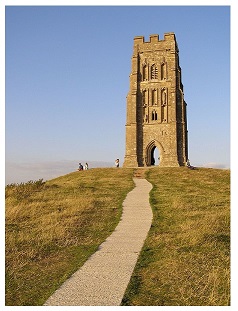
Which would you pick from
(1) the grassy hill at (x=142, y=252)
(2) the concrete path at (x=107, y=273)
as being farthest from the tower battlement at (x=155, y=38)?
(2) the concrete path at (x=107, y=273)

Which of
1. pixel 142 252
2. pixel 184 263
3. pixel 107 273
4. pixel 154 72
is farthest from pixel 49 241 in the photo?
pixel 154 72

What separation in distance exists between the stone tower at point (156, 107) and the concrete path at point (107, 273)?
3451 cm

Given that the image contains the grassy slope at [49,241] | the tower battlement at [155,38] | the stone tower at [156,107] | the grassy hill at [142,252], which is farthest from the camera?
the tower battlement at [155,38]

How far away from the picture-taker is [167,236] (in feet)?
31.6

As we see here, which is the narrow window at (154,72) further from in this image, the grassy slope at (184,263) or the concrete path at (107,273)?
the concrete path at (107,273)

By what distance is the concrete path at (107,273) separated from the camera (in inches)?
219

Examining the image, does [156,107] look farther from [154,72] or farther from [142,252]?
[142,252]

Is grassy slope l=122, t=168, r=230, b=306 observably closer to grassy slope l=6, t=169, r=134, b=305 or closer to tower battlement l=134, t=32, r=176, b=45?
grassy slope l=6, t=169, r=134, b=305

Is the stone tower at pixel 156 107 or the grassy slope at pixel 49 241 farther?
the stone tower at pixel 156 107

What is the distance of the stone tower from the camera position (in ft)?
149

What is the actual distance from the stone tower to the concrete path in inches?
1359

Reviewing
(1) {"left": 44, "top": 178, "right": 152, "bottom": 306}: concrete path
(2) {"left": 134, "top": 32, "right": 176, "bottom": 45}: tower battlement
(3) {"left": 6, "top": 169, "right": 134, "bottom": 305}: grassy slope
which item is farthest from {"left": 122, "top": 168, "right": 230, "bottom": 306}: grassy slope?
(2) {"left": 134, "top": 32, "right": 176, "bottom": 45}: tower battlement

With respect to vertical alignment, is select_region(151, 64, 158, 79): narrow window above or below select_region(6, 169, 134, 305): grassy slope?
above
